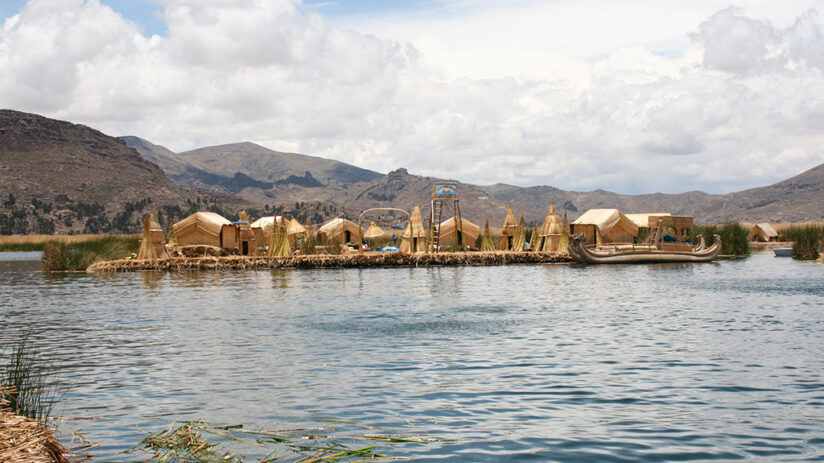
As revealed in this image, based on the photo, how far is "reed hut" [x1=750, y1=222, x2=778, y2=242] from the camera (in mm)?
65938

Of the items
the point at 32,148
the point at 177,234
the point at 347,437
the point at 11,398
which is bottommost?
the point at 347,437

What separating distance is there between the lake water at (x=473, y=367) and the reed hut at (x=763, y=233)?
48.2m

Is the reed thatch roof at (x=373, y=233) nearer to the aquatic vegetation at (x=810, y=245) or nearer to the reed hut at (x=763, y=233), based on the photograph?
the aquatic vegetation at (x=810, y=245)

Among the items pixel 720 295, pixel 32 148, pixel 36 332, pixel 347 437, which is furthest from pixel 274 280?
pixel 32 148

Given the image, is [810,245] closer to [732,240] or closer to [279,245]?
[732,240]

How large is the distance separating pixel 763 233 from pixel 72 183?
102 m

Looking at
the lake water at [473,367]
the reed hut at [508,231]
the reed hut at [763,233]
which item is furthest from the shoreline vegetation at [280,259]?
the reed hut at [763,233]

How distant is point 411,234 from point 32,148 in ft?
367

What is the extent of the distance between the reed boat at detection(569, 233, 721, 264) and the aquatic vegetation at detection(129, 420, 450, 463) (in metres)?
30.9

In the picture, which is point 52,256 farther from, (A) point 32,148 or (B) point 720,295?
(A) point 32,148

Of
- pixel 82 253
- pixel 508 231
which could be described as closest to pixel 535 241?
pixel 508 231

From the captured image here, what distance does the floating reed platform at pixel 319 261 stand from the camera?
34.5 m

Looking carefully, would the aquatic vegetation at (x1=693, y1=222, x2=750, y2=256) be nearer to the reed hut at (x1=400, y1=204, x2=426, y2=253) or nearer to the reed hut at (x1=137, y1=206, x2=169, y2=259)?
the reed hut at (x1=400, y1=204, x2=426, y2=253)

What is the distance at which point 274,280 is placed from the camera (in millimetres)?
29422
